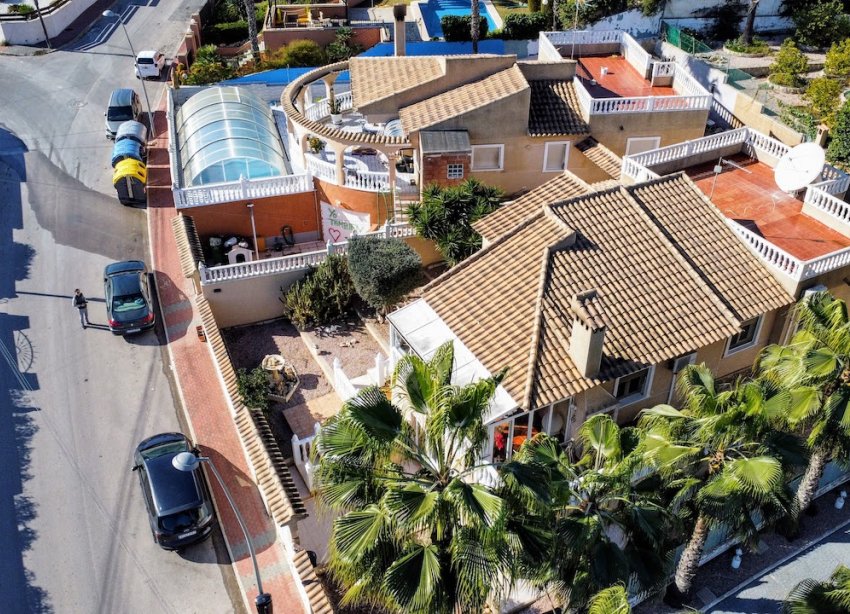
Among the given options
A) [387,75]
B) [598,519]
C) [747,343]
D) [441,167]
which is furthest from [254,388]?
[747,343]

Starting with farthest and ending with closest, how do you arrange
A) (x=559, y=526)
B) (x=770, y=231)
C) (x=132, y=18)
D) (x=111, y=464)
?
(x=132, y=18), (x=770, y=231), (x=111, y=464), (x=559, y=526)

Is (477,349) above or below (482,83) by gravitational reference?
below

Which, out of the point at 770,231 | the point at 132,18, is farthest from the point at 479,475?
the point at 132,18

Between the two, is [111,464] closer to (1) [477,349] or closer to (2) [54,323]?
(2) [54,323]

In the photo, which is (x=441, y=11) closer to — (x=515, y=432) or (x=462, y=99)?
(x=462, y=99)

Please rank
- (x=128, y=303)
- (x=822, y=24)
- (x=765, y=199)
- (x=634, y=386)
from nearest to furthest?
1. (x=634, y=386)
2. (x=765, y=199)
3. (x=128, y=303)
4. (x=822, y=24)

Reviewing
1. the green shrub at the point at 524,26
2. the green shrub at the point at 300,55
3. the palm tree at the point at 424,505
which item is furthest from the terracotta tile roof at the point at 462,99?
the green shrub at the point at 524,26

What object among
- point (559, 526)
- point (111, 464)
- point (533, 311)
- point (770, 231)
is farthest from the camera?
point (770, 231)

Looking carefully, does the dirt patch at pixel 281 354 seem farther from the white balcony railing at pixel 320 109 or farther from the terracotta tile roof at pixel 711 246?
the terracotta tile roof at pixel 711 246
